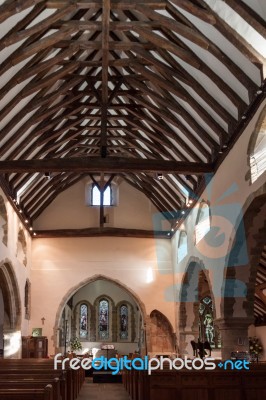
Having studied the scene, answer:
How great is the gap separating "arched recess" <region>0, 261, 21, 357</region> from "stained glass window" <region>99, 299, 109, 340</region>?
1003 centimetres

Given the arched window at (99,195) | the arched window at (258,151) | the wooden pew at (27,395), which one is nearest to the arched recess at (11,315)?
the arched window at (99,195)

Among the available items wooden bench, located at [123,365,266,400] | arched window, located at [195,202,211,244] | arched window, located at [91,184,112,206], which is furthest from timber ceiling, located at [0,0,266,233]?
wooden bench, located at [123,365,266,400]

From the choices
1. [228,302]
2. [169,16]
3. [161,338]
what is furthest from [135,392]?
[161,338]

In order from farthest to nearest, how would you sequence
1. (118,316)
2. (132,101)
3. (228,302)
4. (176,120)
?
(118,316) → (132,101) → (176,120) → (228,302)

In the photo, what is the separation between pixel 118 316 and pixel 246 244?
17.1 meters

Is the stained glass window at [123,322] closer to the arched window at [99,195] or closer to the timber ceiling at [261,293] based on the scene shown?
the timber ceiling at [261,293]

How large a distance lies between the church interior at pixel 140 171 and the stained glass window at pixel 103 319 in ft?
11.9

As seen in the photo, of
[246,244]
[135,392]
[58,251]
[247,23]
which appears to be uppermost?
[247,23]

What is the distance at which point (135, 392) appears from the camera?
10.6 meters

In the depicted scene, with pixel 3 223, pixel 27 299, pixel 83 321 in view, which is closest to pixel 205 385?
pixel 3 223

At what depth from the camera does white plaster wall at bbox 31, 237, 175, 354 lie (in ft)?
67.1

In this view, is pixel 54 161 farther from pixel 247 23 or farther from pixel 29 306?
pixel 29 306

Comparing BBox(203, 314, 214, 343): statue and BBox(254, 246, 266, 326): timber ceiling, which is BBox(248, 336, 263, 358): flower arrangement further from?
BBox(203, 314, 214, 343): statue

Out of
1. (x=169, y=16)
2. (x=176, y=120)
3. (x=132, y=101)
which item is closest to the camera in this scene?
(x=169, y=16)
